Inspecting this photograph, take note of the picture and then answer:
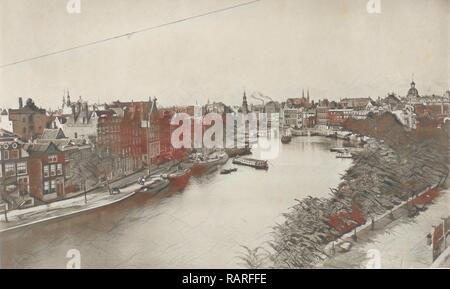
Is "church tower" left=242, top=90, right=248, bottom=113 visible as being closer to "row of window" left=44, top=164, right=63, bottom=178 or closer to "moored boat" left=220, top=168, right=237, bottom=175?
"moored boat" left=220, top=168, right=237, bottom=175

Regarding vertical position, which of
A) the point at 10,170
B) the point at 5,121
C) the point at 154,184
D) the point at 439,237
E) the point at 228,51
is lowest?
the point at 439,237

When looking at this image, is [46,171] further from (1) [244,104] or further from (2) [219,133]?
(1) [244,104]

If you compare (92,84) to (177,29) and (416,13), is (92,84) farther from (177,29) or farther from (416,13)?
(416,13)

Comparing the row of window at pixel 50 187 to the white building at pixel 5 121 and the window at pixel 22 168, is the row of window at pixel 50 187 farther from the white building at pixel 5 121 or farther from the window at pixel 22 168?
the white building at pixel 5 121

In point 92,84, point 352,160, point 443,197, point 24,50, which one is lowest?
point 443,197

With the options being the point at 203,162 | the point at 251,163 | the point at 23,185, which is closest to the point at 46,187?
the point at 23,185

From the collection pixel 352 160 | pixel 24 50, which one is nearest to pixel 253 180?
pixel 352 160
